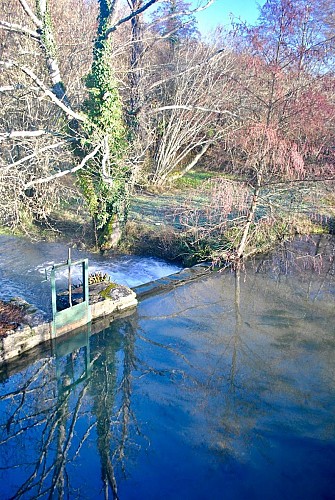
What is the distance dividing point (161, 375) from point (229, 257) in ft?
17.0

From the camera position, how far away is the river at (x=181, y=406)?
15.1ft

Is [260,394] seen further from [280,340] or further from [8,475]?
[8,475]

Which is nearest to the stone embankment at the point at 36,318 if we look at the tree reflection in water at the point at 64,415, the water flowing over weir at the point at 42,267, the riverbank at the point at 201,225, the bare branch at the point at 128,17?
the tree reflection in water at the point at 64,415

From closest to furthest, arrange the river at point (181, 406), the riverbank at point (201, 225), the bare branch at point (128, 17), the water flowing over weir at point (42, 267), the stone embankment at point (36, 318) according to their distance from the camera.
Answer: the river at point (181, 406) < the stone embankment at point (36, 318) < the water flowing over weir at point (42, 267) < the bare branch at point (128, 17) < the riverbank at point (201, 225)

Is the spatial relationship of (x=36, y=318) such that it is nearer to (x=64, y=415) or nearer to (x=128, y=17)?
(x=64, y=415)

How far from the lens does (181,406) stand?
5746mm

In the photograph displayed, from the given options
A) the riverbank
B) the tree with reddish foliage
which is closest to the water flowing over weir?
the riverbank

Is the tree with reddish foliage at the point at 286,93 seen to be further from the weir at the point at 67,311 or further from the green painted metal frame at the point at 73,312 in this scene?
the green painted metal frame at the point at 73,312

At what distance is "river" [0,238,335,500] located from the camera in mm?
4613

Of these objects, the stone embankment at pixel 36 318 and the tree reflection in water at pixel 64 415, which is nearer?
the tree reflection in water at pixel 64 415

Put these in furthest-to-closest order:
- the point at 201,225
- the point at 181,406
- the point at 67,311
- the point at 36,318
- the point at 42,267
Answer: the point at 201,225 < the point at 42,267 < the point at 67,311 < the point at 36,318 < the point at 181,406

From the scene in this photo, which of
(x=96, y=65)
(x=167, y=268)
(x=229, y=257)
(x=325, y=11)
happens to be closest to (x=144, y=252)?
(x=167, y=268)

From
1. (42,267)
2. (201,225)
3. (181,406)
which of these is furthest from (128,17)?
(181,406)

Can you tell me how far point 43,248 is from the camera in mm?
12219
